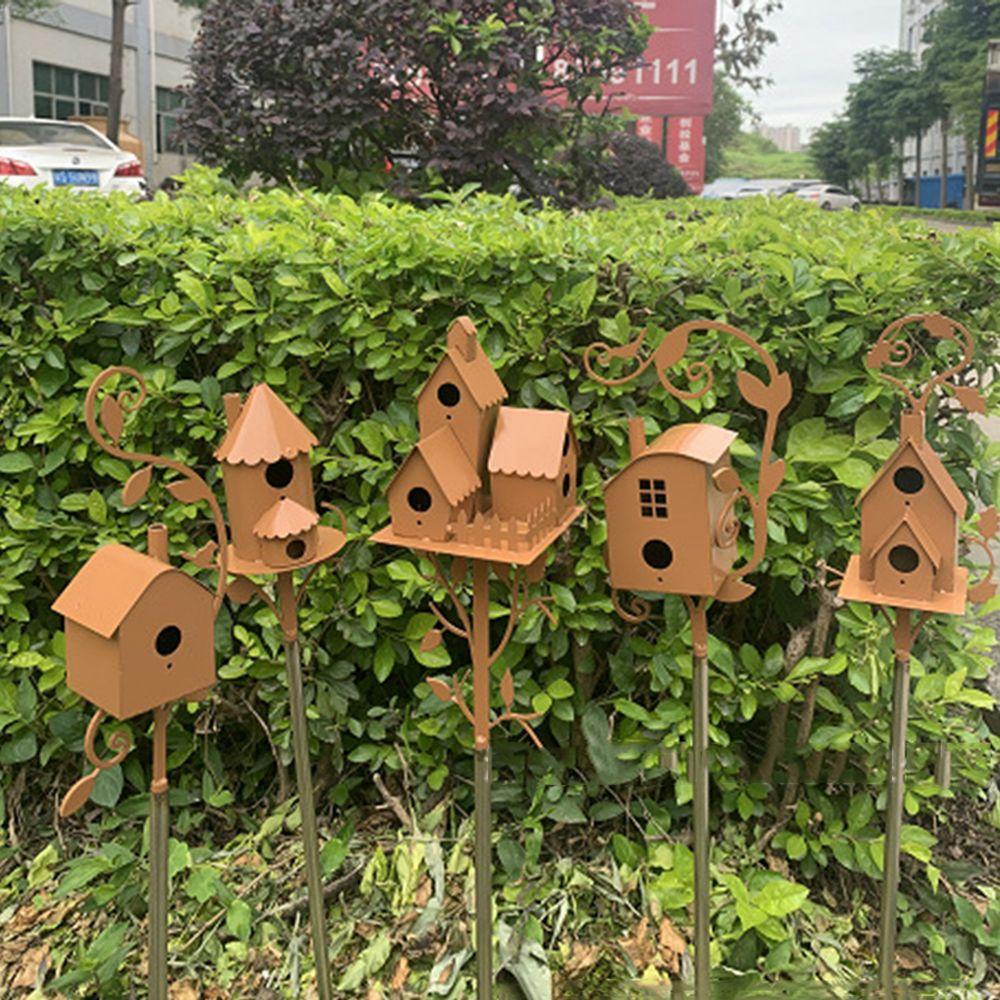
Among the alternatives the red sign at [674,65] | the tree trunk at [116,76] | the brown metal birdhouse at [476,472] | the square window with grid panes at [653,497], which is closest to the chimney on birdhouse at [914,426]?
the square window with grid panes at [653,497]

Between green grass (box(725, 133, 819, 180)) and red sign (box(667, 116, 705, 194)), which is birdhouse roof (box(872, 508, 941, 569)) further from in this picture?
green grass (box(725, 133, 819, 180))

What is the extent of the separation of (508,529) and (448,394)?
0.25 m

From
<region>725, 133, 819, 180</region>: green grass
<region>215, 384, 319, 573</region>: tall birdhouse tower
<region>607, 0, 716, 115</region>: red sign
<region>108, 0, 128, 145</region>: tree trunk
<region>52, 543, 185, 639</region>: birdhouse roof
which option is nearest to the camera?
<region>52, 543, 185, 639</region>: birdhouse roof

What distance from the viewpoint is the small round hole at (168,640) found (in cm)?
154

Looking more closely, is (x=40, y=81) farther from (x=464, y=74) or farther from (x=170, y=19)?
(x=464, y=74)

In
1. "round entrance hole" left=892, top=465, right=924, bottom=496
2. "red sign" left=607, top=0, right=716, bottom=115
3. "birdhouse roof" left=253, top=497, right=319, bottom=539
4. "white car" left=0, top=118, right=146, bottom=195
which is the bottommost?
"birdhouse roof" left=253, top=497, right=319, bottom=539

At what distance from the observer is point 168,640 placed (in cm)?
156

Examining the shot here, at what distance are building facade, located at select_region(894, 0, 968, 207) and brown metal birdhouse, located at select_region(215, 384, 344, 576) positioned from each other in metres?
48.5

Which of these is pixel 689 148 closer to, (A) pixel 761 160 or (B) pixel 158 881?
(B) pixel 158 881

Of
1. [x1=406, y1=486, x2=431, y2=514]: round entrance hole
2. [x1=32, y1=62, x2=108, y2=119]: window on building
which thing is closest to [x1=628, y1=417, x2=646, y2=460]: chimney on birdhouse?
[x1=406, y1=486, x2=431, y2=514]: round entrance hole

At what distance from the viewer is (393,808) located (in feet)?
8.58

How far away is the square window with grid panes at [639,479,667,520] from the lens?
160cm

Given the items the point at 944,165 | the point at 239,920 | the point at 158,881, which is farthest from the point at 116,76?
the point at 944,165

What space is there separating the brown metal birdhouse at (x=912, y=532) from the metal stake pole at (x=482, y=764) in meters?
0.58
